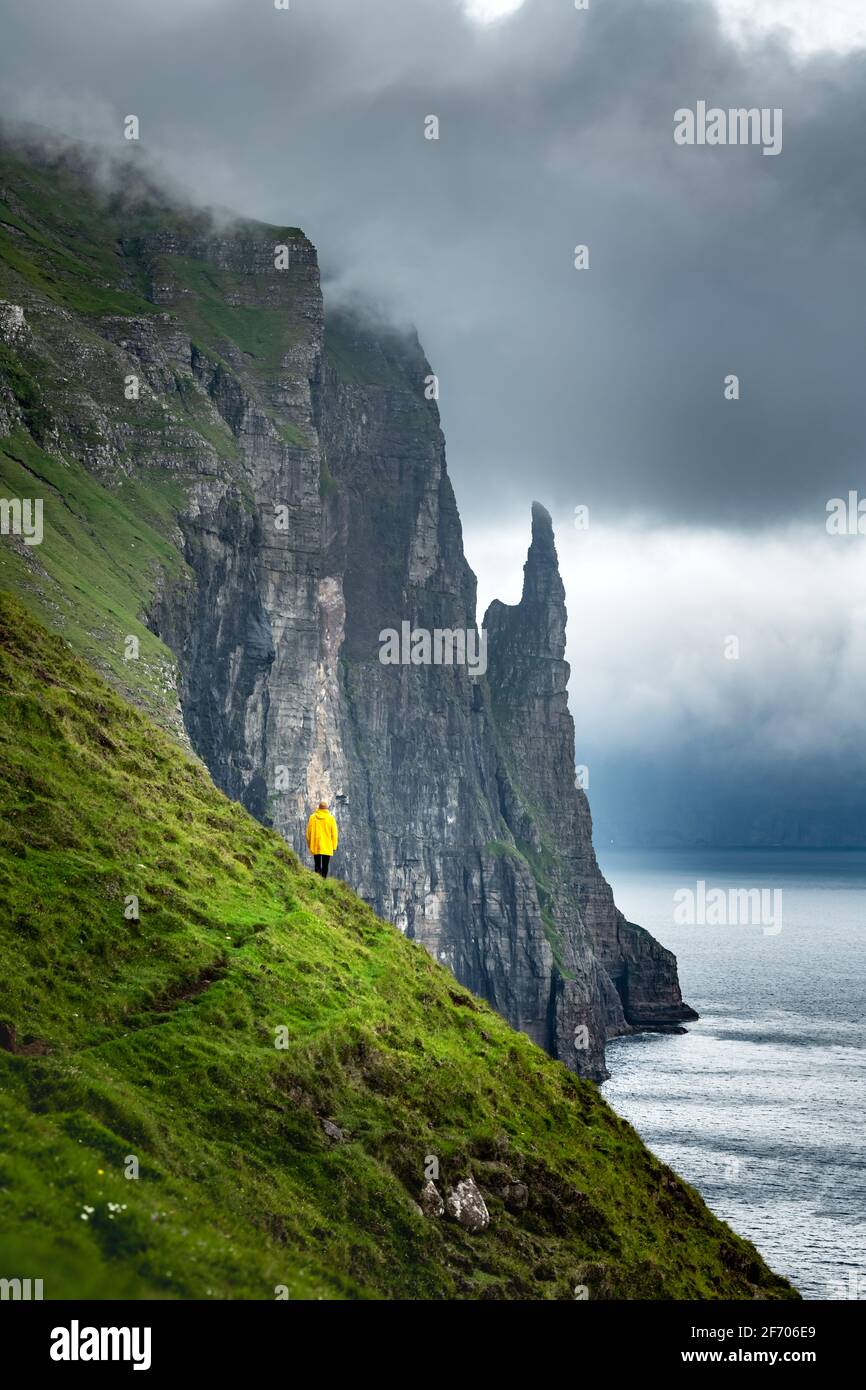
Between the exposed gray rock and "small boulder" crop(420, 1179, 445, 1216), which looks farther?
the exposed gray rock

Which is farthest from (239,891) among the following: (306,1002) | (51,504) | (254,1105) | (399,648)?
(399,648)

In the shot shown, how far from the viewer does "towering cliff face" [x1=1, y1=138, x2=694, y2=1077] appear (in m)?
97.9

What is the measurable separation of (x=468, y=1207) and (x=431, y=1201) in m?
1.10

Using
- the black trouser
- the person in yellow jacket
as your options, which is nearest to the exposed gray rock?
the black trouser

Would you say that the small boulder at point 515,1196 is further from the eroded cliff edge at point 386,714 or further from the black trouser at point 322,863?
the eroded cliff edge at point 386,714

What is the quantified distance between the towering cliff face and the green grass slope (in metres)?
45.2

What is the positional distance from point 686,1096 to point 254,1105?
108146 millimetres

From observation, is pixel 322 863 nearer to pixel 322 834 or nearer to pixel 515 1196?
pixel 322 834

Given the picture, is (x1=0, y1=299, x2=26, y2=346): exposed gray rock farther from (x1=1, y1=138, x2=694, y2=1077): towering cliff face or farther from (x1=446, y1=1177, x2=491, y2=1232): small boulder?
(x1=446, y1=1177, x2=491, y2=1232): small boulder

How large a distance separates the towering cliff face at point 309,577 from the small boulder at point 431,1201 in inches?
2199

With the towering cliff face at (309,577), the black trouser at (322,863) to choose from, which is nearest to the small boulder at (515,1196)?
the black trouser at (322,863)

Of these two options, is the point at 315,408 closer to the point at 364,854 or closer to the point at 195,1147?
the point at 364,854

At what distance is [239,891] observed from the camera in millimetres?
34281
